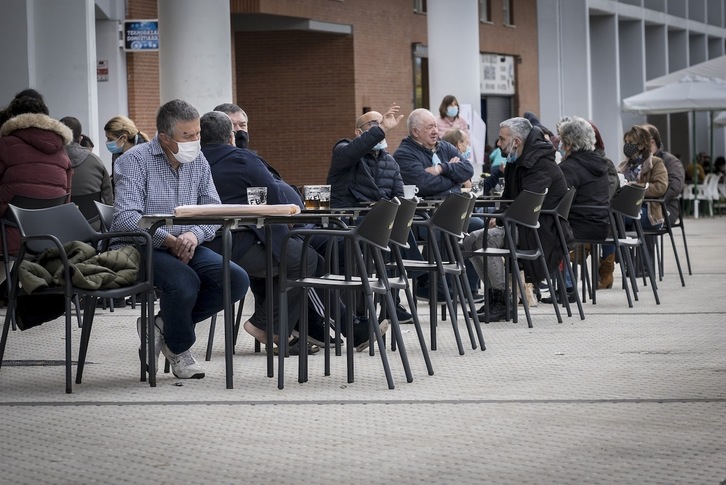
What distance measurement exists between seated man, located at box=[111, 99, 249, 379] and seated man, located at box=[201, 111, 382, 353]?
1.21ft

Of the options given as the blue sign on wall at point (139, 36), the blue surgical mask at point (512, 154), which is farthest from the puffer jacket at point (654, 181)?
the blue sign on wall at point (139, 36)

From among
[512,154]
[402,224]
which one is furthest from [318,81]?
[402,224]

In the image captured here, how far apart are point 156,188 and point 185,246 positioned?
0.43 m

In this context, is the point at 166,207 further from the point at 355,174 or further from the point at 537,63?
the point at 537,63

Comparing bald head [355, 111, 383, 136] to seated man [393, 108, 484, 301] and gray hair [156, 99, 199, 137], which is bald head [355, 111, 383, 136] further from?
gray hair [156, 99, 199, 137]

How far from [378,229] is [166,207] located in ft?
4.13

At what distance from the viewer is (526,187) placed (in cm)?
1112

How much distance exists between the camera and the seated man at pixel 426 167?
12.4 meters

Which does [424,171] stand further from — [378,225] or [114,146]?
[378,225]

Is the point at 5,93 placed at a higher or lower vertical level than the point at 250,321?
higher

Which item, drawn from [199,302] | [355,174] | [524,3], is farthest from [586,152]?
[524,3]

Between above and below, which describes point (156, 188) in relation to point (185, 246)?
above

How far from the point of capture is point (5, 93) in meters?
16.1

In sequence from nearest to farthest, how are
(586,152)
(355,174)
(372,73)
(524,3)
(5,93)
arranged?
→ 1. (355,174)
2. (586,152)
3. (5,93)
4. (372,73)
5. (524,3)
